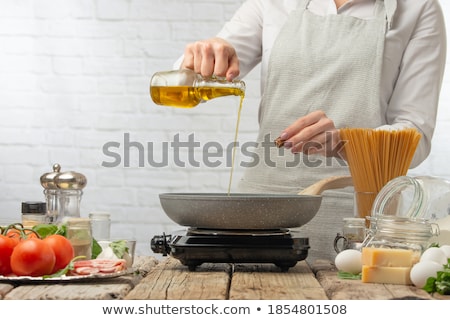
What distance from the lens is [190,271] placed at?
1.44 m

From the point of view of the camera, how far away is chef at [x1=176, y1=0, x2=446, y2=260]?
2188 mm

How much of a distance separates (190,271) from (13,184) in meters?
2.05

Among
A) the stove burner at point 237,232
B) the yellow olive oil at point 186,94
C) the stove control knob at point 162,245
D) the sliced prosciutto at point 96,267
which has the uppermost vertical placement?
the yellow olive oil at point 186,94

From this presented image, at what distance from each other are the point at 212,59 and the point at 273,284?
69 centimetres

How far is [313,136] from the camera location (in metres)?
1.80

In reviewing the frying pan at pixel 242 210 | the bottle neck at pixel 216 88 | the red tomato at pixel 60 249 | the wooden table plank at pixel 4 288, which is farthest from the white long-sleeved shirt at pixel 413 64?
the wooden table plank at pixel 4 288

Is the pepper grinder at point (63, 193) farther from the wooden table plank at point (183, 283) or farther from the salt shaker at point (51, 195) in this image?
the wooden table plank at point (183, 283)

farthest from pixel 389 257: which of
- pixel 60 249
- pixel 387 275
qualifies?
pixel 60 249

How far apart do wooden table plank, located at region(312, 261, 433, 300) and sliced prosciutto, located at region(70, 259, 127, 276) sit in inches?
14.4

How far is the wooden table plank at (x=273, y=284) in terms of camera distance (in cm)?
118

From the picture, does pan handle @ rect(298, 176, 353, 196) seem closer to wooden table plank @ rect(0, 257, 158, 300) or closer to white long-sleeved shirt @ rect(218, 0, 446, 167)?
white long-sleeved shirt @ rect(218, 0, 446, 167)

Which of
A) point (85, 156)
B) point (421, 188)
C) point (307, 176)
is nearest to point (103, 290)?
point (421, 188)

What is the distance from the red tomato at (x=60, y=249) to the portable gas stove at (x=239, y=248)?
197 millimetres

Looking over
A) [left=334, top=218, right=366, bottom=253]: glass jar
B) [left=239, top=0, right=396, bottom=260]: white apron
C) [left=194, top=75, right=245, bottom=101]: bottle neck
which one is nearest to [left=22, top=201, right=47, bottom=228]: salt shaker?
[left=194, top=75, right=245, bottom=101]: bottle neck
